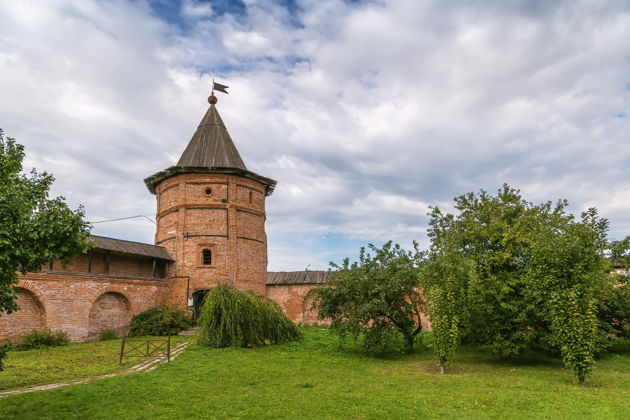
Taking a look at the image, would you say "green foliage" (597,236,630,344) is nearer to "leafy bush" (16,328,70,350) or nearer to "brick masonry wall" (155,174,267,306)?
"brick masonry wall" (155,174,267,306)

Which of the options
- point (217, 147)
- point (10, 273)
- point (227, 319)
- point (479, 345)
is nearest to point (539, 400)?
point (479, 345)

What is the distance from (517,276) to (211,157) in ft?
63.2

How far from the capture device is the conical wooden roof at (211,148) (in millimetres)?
27141

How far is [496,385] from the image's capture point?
10.9m

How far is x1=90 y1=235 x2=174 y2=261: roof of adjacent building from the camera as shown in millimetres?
21938

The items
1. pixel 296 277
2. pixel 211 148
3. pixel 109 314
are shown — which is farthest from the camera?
pixel 296 277

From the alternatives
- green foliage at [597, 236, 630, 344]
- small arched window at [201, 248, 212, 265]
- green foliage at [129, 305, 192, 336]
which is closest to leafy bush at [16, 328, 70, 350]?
green foliage at [129, 305, 192, 336]

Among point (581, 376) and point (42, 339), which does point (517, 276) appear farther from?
point (42, 339)

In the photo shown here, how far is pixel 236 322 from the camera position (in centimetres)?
1766

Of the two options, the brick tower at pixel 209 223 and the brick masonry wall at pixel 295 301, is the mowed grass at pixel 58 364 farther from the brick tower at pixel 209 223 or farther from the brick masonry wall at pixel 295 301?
the brick masonry wall at pixel 295 301

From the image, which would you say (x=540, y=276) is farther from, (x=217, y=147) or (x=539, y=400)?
(x=217, y=147)

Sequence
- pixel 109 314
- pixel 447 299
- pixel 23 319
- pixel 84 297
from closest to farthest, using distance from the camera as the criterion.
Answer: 1. pixel 447 299
2. pixel 23 319
3. pixel 84 297
4. pixel 109 314

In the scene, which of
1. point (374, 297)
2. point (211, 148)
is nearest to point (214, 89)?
point (211, 148)

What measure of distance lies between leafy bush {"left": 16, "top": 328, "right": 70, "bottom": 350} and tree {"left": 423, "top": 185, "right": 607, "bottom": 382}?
618 inches
